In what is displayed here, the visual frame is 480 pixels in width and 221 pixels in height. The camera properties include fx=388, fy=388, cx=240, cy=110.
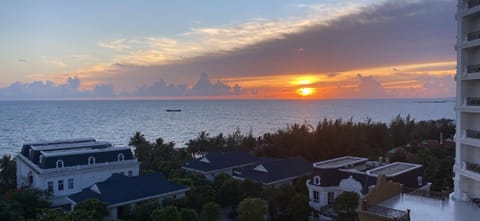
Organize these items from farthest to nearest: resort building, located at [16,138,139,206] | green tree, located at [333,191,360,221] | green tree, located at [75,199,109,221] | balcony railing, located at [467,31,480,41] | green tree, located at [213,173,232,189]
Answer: resort building, located at [16,138,139,206] < green tree, located at [213,173,232,189] < green tree, located at [75,199,109,221] < green tree, located at [333,191,360,221] < balcony railing, located at [467,31,480,41]

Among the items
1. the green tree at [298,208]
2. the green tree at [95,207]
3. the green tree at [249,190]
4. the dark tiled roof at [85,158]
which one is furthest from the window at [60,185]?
the green tree at [298,208]

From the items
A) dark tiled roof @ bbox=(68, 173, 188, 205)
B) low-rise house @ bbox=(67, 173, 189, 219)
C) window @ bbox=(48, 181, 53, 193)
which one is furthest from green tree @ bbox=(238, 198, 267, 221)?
window @ bbox=(48, 181, 53, 193)

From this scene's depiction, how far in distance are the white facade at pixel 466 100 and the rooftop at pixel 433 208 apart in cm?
91

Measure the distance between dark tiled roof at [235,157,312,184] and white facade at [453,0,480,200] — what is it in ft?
49.1

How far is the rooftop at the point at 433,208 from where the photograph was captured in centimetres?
1462

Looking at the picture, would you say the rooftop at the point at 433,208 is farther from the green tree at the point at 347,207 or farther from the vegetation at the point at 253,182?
the vegetation at the point at 253,182

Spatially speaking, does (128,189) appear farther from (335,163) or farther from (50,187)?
(335,163)

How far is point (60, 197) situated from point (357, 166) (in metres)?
22.3

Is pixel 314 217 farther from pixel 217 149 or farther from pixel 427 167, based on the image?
pixel 217 149

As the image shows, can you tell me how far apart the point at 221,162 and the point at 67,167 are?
1358 centimetres

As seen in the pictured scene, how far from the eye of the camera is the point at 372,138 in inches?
2072

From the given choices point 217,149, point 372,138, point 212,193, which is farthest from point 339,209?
point 372,138

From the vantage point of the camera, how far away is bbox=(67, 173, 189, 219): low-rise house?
79.8 ft

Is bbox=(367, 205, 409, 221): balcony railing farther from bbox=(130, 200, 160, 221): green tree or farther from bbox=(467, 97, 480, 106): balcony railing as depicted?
bbox=(130, 200, 160, 221): green tree
